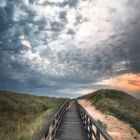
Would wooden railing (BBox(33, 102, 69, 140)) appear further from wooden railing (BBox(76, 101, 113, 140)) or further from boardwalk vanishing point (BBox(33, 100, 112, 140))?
wooden railing (BBox(76, 101, 113, 140))

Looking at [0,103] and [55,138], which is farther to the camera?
[0,103]

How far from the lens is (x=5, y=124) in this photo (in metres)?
24.4

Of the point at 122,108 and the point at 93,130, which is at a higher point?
the point at 122,108

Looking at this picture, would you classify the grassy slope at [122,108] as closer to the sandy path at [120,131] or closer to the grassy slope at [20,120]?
the sandy path at [120,131]

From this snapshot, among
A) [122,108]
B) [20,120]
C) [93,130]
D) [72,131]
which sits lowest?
[93,130]

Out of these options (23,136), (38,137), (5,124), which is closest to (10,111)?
(5,124)

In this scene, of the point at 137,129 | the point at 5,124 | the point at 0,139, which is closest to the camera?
the point at 0,139

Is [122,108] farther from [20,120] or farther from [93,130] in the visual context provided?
[93,130]

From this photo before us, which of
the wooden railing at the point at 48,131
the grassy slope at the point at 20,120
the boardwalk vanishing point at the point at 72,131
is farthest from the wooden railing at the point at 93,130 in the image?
the grassy slope at the point at 20,120

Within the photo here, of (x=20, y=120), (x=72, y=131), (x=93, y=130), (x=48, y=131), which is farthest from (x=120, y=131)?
(x=20, y=120)

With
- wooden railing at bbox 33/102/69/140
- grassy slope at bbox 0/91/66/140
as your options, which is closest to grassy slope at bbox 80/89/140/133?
grassy slope at bbox 0/91/66/140

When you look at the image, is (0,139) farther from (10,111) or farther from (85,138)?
(10,111)

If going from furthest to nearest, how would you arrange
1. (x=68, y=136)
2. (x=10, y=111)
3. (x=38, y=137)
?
1. (x=10, y=111)
2. (x=68, y=136)
3. (x=38, y=137)

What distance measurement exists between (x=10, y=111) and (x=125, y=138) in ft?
70.5
